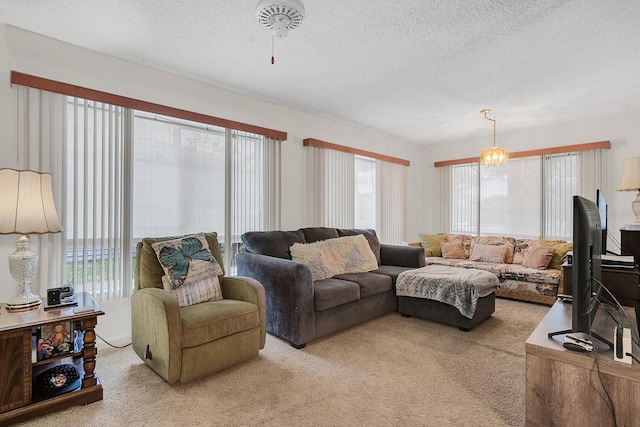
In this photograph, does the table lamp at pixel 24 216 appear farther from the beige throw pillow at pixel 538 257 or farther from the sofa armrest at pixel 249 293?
the beige throw pillow at pixel 538 257

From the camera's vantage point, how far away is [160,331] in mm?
2088

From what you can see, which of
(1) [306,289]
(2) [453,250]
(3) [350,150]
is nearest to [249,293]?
(1) [306,289]

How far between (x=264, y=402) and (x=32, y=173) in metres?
1.94

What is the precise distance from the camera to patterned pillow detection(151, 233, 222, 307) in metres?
2.42

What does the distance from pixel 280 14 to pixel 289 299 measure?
210 centimetres

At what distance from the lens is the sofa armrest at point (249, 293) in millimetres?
2523

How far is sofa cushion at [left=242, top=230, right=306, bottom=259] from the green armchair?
2.03ft

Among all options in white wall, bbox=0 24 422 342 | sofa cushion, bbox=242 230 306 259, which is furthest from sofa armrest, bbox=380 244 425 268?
sofa cushion, bbox=242 230 306 259

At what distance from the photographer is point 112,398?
1964 mm

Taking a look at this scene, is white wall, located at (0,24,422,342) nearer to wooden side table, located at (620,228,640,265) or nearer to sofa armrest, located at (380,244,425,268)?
sofa armrest, located at (380,244,425,268)

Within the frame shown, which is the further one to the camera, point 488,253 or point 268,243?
point 488,253

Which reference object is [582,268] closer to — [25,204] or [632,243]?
[632,243]

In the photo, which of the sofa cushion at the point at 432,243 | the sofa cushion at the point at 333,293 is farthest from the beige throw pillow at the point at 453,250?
the sofa cushion at the point at 333,293

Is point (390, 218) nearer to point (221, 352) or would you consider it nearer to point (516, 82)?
point (516, 82)
